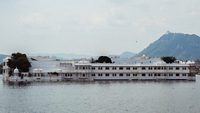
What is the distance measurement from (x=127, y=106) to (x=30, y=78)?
195 ft

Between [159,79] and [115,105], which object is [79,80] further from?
[115,105]

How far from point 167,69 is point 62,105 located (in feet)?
209

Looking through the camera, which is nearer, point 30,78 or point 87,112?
point 87,112

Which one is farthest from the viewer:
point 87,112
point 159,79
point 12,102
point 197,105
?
point 159,79

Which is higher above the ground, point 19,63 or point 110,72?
point 19,63

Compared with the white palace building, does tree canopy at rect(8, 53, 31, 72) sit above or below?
above

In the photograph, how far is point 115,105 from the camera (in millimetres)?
45875

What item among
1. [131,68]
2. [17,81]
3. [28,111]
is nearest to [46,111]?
[28,111]

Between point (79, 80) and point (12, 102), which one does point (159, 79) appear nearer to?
point (79, 80)

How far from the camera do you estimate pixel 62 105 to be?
4600 cm

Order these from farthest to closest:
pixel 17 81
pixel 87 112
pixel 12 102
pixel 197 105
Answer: pixel 17 81 < pixel 12 102 < pixel 197 105 < pixel 87 112

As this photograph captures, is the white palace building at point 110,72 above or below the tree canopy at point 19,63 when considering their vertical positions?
below

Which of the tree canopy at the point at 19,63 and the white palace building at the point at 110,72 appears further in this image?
the tree canopy at the point at 19,63

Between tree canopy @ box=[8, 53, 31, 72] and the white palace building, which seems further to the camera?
tree canopy @ box=[8, 53, 31, 72]
